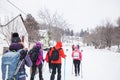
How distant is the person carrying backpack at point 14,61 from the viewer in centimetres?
470

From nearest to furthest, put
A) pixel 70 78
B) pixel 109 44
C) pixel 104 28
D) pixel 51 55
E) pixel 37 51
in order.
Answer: pixel 37 51, pixel 51 55, pixel 70 78, pixel 109 44, pixel 104 28

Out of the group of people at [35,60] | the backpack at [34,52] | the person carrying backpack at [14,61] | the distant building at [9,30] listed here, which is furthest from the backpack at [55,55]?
the distant building at [9,30]

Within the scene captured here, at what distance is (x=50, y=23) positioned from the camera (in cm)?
3934

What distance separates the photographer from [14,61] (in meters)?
4.71

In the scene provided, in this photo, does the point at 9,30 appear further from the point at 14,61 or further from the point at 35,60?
the point at 14,61

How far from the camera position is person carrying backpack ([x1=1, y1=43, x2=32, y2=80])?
185 inches

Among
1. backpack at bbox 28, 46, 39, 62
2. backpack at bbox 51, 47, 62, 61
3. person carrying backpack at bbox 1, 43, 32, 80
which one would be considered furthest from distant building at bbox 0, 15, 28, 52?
person carrying backpack at bbox 1, 43, 32, 80

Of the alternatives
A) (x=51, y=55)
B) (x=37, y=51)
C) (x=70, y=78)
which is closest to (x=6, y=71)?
(x=37, y=51)

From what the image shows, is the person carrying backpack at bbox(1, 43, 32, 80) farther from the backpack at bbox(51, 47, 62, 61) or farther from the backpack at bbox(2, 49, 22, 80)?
the backpack at bbox(51, 47, 62, 61)

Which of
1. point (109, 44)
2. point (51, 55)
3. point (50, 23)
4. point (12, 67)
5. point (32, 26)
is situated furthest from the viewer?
point (109, 44)


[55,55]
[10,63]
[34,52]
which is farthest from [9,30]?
[10,63]

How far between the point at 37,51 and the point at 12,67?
3.45m

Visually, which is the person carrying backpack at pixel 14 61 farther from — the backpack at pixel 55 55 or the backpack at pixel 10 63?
the backpack at pixel 55 55

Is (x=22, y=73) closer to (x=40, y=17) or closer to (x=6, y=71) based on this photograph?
(x=6, y=71)
